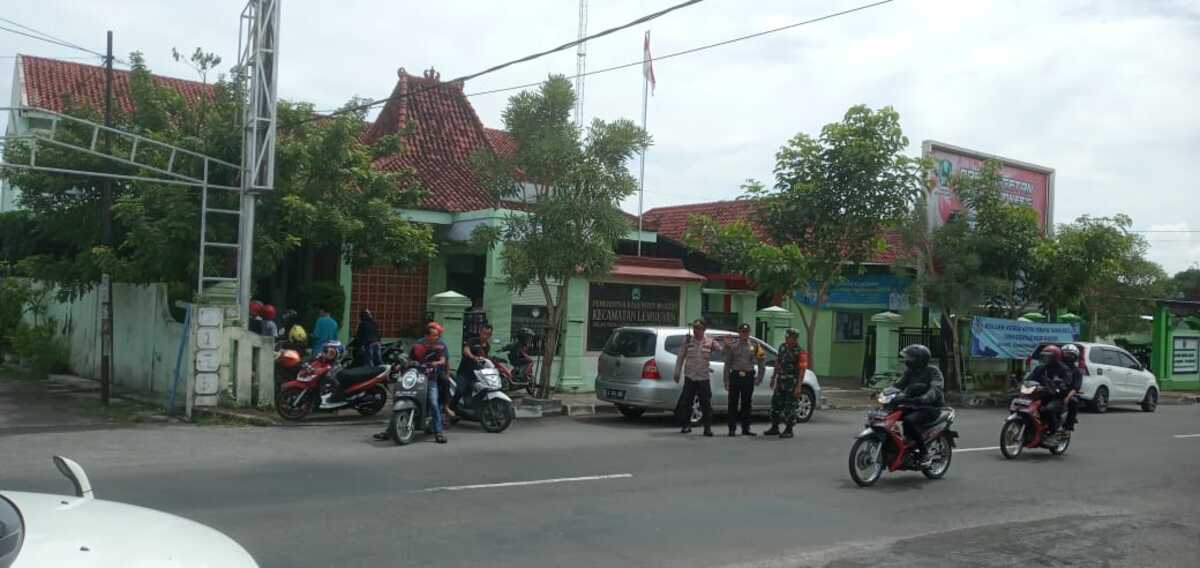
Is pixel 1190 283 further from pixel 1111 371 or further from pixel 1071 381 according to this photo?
pixel 1071 381

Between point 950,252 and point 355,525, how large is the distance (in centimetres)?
1804

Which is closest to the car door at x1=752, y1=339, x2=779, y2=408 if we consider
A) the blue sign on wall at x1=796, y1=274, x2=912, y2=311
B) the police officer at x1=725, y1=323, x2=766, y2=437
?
the police officer at x1=725, y1=323, x2=766, y2=437

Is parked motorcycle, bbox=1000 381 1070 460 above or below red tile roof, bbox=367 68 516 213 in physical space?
below

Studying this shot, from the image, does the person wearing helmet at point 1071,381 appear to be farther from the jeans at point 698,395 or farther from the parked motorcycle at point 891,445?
the jeans at point 698,395

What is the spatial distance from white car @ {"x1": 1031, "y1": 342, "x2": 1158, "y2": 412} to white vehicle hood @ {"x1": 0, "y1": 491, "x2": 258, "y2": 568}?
21566mm

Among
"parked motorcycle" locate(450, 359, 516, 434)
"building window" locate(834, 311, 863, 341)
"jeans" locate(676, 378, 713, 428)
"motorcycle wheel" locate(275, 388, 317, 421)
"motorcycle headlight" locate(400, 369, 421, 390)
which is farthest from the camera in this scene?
"building window" locate(834, 311, 863, 341)

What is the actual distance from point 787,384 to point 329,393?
6460 mm

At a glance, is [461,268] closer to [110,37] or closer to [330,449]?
[110,37]

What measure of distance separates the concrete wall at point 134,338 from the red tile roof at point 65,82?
861 centimetres

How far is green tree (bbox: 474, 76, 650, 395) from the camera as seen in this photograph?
1650 centimetres

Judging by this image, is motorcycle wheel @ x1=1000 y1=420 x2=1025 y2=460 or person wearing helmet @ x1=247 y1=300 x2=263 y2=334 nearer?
motorcycle wheel @ x1=1000 y1=420 x2=1025 y2=460

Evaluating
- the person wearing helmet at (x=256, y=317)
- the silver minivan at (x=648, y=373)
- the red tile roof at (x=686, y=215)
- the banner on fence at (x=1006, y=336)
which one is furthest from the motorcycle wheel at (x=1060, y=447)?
the red tile roof at (x=686, y=215)

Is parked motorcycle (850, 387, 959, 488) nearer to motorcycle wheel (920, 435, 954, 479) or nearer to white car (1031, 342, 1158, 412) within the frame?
motorcycle wheel (920, 435, 954, 479)

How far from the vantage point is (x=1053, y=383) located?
13.2 metres
